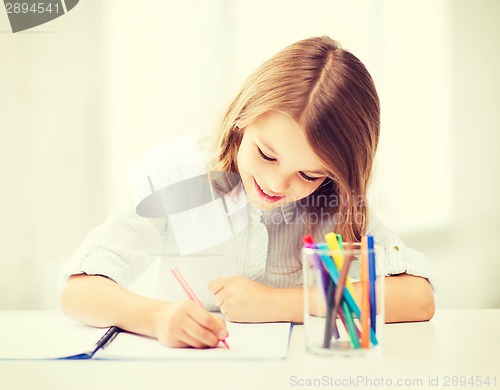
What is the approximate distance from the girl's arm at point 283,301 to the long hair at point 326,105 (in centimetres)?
15

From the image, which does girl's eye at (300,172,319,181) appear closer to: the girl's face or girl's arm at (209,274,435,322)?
the girl's face

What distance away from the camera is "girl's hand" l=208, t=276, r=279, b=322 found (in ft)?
2.85

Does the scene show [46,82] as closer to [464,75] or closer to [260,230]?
[260,230]

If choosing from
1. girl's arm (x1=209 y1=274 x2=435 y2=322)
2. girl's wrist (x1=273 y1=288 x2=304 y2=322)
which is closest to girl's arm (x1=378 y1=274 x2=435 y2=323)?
girl's arm (x1=209 y1=274 x2=435 y2=322)

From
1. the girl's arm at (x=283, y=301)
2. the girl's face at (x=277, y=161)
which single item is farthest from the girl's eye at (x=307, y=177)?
the girl's arm at (x=283, y=301)

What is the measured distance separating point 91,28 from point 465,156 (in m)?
0.72

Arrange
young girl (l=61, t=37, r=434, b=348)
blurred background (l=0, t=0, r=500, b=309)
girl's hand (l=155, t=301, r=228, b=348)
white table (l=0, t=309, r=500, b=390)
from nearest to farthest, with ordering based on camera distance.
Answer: white table (l=0, t=309, r=500, b=390) < girl's hand (l=155, t=301, r=228, b=348) < young girl (l=61, t=37, r=434, b=348) < blurred background (l=0, t=0, r=500, b=309)

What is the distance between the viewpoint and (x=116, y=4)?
1.23m

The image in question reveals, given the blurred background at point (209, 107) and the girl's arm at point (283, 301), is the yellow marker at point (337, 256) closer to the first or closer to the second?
the girl's arm at point (283, 301)

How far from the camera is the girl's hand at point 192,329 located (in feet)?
2.35

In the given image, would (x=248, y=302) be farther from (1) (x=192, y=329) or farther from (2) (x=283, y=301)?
(1) (x=192, y=329)

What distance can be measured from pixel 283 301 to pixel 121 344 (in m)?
0.23

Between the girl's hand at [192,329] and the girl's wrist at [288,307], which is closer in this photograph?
the girl's hand at [192,329]

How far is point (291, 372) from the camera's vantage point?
63 cm
